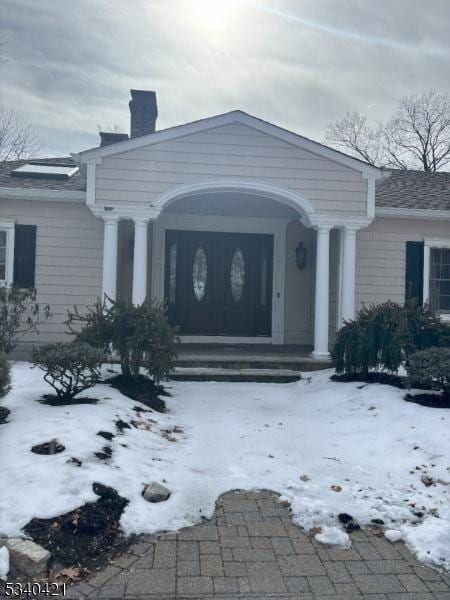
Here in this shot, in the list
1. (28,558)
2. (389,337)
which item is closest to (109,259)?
(389,337)

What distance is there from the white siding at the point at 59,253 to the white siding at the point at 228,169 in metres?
1.07

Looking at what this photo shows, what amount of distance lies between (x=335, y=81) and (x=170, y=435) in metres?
9.58

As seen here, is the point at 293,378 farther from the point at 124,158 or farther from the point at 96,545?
the point at 96,545

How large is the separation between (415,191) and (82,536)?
9746 mm

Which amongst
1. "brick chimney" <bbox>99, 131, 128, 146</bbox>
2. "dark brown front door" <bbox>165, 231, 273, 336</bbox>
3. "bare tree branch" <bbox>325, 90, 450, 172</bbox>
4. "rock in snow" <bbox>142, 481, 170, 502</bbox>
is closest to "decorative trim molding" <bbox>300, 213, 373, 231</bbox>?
"dark brown front door" <bbox>165, 231, 273, 336</bbox>

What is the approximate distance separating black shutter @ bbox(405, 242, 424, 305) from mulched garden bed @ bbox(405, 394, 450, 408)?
12.7 ft

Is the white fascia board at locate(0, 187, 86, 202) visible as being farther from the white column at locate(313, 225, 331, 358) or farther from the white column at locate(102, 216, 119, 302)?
the white column at locate(313, 225, 331, 358)

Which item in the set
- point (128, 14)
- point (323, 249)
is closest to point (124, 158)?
point (128, 14)

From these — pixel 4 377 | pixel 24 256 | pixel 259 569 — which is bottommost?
pixel 259 569

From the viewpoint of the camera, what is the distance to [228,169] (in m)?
8.27

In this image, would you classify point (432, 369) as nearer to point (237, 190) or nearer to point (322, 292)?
point (322, 292)

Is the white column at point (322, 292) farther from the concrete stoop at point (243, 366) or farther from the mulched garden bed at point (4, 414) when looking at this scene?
the mulched garden bed at point (4, 414)

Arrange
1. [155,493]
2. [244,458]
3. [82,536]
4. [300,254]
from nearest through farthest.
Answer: [82,536] → [155,493] → [244,458] → [300,254]

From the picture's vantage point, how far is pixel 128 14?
8.80 m
